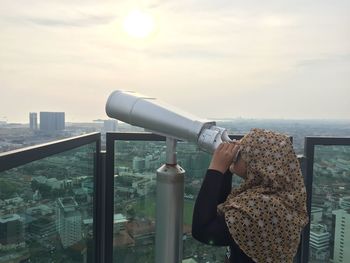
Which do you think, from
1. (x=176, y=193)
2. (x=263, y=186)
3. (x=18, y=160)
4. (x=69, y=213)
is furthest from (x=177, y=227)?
(x=69, y=213)

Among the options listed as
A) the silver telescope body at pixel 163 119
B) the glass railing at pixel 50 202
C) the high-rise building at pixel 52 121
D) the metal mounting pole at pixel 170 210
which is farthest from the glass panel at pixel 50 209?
the high-rise building at pixel 52 121

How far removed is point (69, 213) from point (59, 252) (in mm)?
206

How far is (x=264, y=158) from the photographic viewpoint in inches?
62.0

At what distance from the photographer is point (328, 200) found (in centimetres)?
270

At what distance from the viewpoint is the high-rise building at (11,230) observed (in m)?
1.53

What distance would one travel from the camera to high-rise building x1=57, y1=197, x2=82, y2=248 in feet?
7.34

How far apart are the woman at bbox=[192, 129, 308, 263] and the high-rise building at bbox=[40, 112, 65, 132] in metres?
1.87

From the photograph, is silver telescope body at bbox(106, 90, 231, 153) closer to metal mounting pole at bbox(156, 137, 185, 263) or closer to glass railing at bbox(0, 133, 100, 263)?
metal mounting pole at bbox(156, 137, 185, 263)

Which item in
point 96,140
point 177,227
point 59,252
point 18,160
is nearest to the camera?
point 18,160

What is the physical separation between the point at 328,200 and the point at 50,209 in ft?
5.27

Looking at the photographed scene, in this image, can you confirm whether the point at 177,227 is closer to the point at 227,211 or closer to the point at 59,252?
the point at 227,211

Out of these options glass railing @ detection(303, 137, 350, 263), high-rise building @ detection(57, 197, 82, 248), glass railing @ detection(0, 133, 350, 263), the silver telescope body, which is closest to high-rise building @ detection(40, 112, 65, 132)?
glass railing @ detection(0, 133, 350, 263)

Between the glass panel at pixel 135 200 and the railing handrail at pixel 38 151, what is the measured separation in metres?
0.26

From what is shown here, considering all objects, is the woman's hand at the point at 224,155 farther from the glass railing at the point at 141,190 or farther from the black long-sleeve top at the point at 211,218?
the glass railing at the point at 141,190
